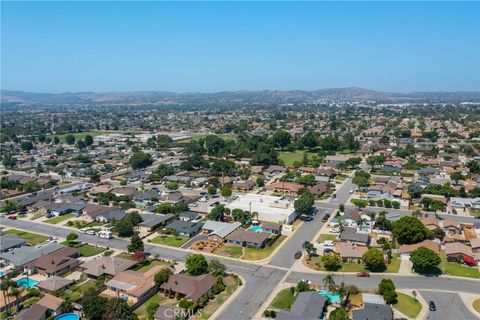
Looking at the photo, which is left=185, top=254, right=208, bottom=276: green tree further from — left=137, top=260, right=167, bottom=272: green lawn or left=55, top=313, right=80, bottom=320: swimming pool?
left=55, top=313, right=80, bottom=320: swimming pool

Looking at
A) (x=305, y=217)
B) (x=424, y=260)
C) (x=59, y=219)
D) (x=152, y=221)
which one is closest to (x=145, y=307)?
(x=152, y=221)

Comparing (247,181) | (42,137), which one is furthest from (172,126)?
(247,181)

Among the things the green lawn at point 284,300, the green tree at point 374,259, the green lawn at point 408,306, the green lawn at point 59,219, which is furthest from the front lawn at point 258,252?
the green lawn at point 59,219

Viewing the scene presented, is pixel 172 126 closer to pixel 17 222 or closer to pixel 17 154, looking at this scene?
pixel 17 154

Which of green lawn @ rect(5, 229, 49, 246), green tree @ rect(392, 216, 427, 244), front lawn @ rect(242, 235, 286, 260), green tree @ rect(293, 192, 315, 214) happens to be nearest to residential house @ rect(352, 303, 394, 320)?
front lawn @ rect(242, 235, 286, 260)

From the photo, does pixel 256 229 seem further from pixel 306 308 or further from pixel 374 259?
pixel 306 308

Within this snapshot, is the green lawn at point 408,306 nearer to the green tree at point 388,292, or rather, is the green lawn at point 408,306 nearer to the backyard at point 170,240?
the green tree at point 388,292
